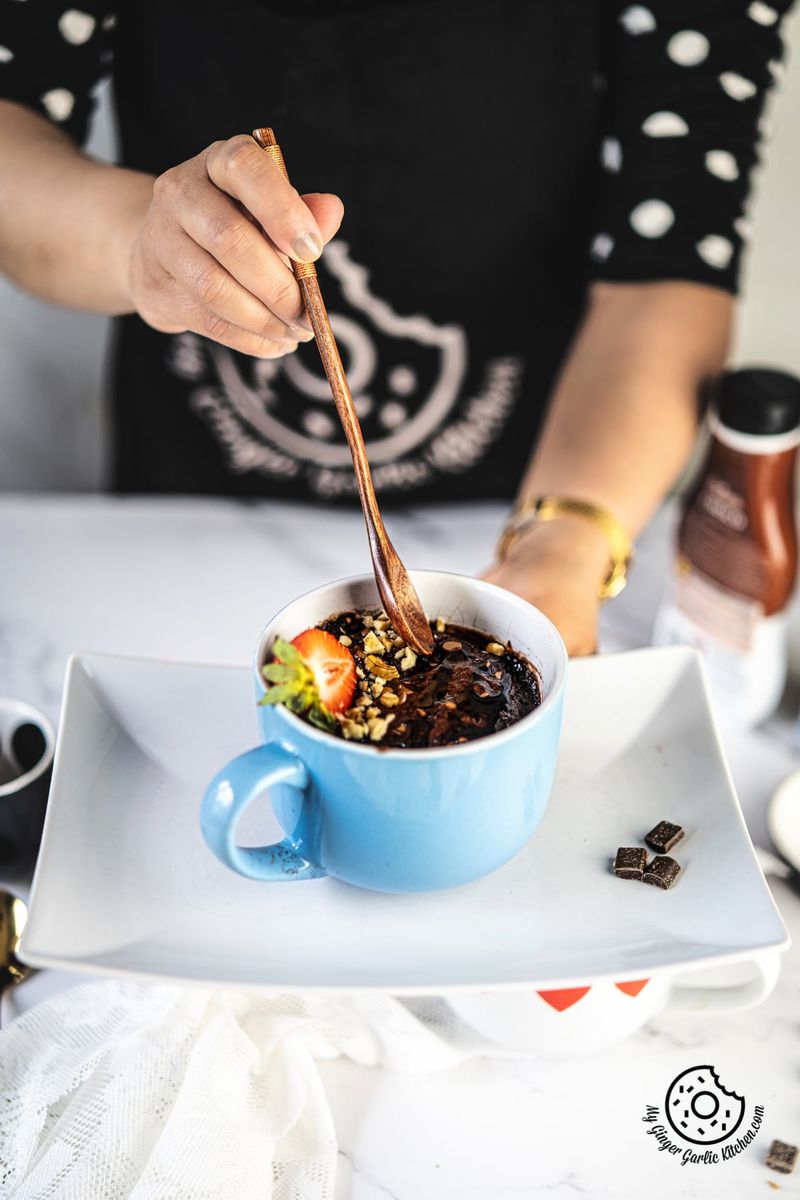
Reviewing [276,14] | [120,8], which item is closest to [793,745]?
[276,14]

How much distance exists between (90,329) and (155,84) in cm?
60

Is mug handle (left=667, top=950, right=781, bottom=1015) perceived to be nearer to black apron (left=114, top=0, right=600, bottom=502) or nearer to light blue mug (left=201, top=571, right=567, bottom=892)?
light blue mug (left=201, top=571, right=567, bottom=892)

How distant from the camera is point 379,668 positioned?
655 mm

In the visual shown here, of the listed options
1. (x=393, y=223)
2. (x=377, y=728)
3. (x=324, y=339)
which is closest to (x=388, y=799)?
(x=377, y=728)

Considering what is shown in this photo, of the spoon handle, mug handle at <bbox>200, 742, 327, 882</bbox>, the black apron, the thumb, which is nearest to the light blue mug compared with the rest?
mug handle at <bbox>200, 742, 327, 882</bbox>

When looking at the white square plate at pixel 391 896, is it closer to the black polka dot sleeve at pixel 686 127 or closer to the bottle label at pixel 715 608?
the bottle label at pixel 715 608

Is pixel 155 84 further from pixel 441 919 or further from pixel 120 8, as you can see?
pixel 441 919

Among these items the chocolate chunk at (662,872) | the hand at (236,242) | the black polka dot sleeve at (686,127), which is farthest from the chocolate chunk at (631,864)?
the black polka dot sleeve at (686,127)

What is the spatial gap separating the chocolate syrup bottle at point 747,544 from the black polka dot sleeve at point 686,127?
0.71ft

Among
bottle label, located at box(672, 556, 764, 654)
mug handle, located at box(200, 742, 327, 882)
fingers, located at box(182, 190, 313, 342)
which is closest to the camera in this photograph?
mug handle, located at box(200, 742, 327, 882)

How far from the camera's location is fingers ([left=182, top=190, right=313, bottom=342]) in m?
0.65

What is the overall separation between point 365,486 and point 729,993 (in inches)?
16.0

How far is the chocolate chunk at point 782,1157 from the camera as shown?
25.4 inches

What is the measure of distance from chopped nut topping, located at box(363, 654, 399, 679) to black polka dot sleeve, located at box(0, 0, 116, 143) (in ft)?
2.40
